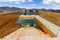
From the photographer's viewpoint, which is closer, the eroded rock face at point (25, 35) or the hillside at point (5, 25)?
the eroded rock face at point (25, 35)

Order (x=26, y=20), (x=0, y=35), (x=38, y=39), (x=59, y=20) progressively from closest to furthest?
(x=38, y=39) → (x=0, y=35) → (x=59, y=20) → (x=26, y=20)

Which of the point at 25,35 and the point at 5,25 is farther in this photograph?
the point at 25,35

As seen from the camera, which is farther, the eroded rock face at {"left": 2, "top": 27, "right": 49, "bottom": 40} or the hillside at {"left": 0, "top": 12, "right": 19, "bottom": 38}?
the hillside at {"left": 0, "top": 12, "right": 19, "bottom": 38}

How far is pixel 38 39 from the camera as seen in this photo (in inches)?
75.2

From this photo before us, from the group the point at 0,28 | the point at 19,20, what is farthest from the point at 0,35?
the point at 19,20

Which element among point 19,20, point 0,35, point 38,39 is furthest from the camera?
point 19,20

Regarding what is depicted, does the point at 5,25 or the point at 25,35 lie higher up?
the point at 5,25

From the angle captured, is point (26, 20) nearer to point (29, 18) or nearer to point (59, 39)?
point (29, 18)

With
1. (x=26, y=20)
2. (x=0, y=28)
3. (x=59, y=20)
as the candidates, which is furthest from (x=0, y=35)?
(x=26, y=20)

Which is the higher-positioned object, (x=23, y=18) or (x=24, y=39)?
(x=24, y=39)

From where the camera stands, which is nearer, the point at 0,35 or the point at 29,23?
the point at 0,35

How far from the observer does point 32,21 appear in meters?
9.12

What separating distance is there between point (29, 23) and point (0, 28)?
19.4 feet

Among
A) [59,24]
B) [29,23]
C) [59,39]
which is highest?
[59,39]
